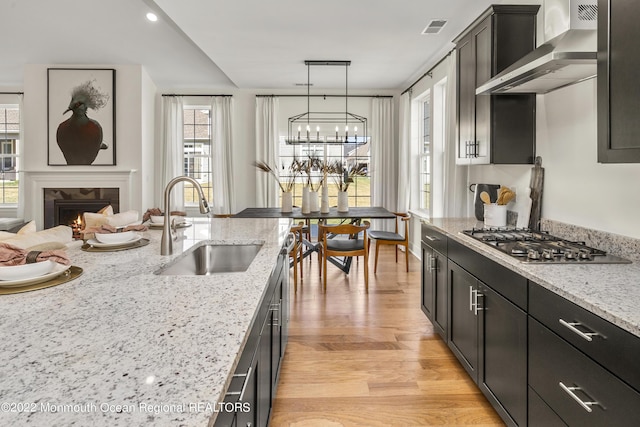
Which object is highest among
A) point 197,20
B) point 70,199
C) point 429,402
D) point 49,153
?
point 197,20

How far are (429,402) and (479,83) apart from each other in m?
2.25

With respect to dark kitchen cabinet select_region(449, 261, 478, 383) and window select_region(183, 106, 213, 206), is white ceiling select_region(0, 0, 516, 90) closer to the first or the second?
window select_region(183, 106, 213, 206)

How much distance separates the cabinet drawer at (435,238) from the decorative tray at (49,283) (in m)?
2.19

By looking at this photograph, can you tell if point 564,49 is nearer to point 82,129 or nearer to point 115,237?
point 115,237

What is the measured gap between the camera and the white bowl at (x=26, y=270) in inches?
47.8

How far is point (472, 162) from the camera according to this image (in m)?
3.14

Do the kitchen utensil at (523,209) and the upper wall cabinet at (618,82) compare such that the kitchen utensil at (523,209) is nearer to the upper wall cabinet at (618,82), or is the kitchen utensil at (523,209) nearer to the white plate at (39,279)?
the upper wall cabinet at (618,82)

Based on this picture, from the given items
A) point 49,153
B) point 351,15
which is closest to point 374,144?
point 351,15

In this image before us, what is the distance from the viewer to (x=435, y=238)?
2971 millimetres

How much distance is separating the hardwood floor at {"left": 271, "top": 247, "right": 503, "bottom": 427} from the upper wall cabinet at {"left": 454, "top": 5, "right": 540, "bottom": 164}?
4.89ft

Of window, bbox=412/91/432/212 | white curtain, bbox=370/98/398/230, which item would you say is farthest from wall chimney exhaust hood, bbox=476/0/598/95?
white curtain, bbox=370/98/398/230

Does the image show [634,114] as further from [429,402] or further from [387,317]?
[387,317]

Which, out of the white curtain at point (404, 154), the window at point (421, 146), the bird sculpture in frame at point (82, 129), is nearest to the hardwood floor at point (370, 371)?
the window at point (421, 146)

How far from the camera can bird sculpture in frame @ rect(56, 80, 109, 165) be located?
586 cm
